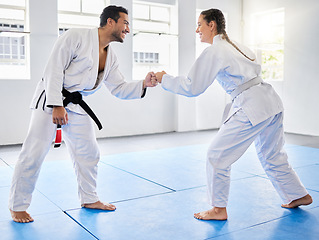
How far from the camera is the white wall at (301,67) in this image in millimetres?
6633

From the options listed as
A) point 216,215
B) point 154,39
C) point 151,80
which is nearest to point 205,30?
point 151,80

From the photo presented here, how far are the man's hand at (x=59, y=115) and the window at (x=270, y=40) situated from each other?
5.75m

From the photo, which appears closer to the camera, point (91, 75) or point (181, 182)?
point (91, 75)

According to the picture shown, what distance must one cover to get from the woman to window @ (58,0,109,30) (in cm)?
414

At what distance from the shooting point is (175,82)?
2508mm

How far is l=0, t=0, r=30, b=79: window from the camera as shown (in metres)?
5.64

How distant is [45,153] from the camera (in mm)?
2461

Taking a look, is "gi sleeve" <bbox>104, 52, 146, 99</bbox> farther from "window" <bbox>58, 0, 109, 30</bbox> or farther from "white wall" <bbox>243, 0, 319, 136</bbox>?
"white wall" <bbox>243, 0, 319, 136</bbox>

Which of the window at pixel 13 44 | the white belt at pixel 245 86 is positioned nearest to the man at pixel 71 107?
the white belt at pixel 245 86

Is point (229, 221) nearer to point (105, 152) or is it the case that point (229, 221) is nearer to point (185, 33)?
point (105, 152)

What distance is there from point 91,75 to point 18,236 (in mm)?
1118

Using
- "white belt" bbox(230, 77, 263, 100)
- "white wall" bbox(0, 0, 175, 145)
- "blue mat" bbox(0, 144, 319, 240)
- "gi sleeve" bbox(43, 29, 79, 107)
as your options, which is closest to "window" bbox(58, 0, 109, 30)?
"white wall" bbox(0, 0, 175, 145)

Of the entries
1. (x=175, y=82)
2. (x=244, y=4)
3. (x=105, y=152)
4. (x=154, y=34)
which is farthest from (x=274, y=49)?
(x=175, y=82)

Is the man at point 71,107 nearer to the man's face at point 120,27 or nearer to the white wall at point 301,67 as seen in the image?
the man's face at point 120,27
